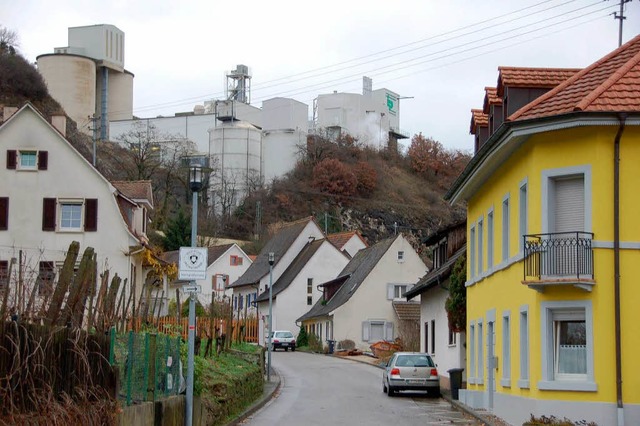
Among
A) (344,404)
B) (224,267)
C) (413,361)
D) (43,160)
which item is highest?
(43,160)

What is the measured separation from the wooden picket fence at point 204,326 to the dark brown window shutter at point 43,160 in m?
8.31

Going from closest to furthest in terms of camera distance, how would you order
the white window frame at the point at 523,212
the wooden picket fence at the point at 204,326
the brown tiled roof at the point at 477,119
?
the white window frame at the point at 523,212 < the wooden picket fence at the point at 204,326 < the brown tiled roof at the point at 477,119

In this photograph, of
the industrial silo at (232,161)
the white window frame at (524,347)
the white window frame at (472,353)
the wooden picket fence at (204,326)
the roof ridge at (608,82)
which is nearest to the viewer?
the roof ridge at (608,82)

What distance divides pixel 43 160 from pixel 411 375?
1976cm

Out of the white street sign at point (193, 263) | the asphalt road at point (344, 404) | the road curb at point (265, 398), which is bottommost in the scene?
the asphalt road at point (344, 404)

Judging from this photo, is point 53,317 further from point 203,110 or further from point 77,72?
point 203,110

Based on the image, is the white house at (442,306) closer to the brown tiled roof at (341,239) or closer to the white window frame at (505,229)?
the white window frame at (505,229)

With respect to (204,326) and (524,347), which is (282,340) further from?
(524,347)

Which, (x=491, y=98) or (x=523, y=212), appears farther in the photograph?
(x=491, y=98)

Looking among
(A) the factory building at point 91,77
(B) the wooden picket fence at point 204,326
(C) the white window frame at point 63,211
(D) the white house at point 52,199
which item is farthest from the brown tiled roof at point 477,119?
(A) the factory building at point 91,77

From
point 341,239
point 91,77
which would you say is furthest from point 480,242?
point 91,77

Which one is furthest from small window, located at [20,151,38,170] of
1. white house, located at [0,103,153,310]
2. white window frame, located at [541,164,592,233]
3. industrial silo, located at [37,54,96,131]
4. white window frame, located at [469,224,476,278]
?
industrial silo, located at [37,54,96,131]

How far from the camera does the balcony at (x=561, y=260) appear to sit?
66.8 ft

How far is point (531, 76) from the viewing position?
1009 inches
